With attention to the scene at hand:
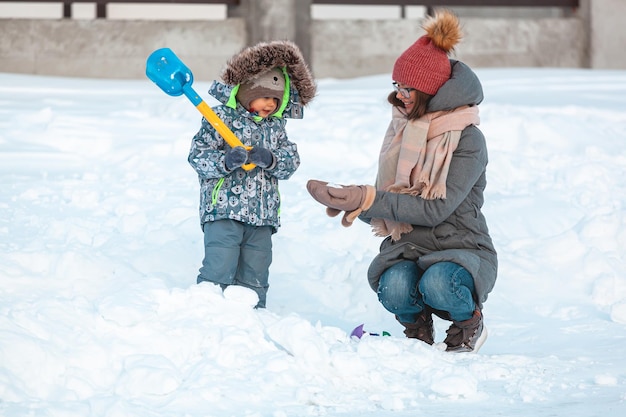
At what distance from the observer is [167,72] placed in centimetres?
398

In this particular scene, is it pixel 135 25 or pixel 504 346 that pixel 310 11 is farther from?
pixel 504 346

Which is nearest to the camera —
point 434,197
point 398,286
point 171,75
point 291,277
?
point 434,197

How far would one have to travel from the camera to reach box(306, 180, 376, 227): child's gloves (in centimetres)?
356

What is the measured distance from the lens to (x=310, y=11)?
38.4 ft

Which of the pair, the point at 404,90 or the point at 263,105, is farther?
→ the point at 263,105

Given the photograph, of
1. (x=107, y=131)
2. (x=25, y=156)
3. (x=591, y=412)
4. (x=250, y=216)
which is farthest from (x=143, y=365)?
(x=107, y=131)

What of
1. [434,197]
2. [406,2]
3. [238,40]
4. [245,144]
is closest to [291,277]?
[245,144]

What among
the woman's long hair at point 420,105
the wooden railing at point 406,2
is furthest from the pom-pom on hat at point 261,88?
the wooden railing at point 406,2

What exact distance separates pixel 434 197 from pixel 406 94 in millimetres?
407

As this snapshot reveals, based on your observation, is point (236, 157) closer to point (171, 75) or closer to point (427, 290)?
point (171, 75)

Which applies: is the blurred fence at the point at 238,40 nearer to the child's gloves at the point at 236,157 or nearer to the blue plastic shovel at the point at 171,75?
the blue plastic shovel at the point at 171,75

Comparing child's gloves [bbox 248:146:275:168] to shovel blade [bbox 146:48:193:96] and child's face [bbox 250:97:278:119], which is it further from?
shovel blade [bbox 146:48:193:96]

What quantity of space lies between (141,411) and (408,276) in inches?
51.1

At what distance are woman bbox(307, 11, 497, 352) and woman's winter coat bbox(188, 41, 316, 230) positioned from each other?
45 cm
